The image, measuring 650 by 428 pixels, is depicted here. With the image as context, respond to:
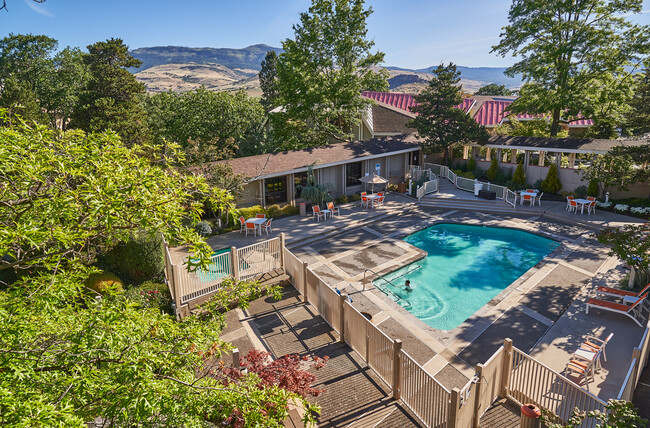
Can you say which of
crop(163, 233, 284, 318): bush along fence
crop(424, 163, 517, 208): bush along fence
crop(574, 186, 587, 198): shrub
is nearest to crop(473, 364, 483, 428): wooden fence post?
crop(163, 233, 284, 318): bush along fence

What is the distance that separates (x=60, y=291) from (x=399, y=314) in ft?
34.4

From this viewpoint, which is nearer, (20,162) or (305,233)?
(20,162)

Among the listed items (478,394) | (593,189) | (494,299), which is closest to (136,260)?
(478,394)

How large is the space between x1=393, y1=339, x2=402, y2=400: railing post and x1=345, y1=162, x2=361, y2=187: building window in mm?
19918

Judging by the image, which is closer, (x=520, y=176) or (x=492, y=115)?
(x=520, y=176)

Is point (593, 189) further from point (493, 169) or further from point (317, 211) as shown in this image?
point (317, 211)

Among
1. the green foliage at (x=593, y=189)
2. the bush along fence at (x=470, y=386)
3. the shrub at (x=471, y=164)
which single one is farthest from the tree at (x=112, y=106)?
the green foliage at (x=593, y=189)

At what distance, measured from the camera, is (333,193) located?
27.0 meters

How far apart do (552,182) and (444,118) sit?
28.9ft

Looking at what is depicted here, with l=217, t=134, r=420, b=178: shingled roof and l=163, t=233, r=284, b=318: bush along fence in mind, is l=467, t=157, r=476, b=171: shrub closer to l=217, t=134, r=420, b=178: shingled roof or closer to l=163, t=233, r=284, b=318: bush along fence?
l=217, t=134, r=420, b=178: shingled roof

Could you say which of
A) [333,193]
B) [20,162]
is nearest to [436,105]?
[333,193]

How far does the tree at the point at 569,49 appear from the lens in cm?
2547

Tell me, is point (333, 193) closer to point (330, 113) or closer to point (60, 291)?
point (330, 113)

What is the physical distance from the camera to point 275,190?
24.5 meters
